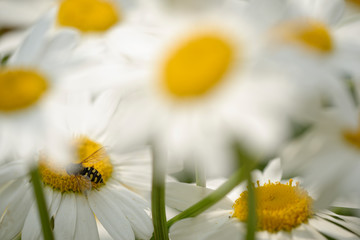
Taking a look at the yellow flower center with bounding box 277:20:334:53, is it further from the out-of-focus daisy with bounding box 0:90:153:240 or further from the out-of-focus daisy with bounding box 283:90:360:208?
the out-of-focus daisy with bounding box 0:90:153:240

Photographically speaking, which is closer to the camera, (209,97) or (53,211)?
(209,97)

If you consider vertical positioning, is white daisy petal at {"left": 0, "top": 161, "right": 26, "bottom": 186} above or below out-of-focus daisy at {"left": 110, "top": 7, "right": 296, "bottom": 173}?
below

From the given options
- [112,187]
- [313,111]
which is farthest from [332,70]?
[112,187]

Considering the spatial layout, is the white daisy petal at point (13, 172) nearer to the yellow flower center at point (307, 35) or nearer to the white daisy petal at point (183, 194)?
the white daisy petal at point (183, 194)

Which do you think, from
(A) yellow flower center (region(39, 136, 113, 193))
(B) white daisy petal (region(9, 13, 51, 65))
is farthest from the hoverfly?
(B) white daisy petal (region(9, 13, 51, 65))

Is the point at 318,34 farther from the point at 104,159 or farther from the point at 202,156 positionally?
the point at 104,159

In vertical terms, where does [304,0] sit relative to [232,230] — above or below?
above

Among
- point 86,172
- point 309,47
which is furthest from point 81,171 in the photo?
point 309,47

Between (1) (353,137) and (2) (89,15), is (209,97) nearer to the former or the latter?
(1) (353,137)
